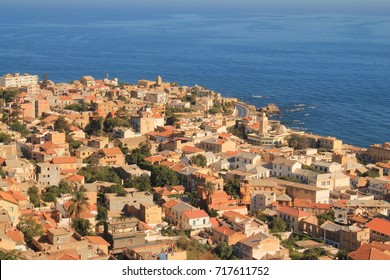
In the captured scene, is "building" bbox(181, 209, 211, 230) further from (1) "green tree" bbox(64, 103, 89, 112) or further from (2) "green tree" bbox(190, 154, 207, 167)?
(1) "green tree" bbox(64, 103, 89, 112)

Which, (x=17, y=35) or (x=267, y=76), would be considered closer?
(x=267, y=76)

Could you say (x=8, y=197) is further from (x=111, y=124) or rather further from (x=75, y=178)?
(x=111, y=124)

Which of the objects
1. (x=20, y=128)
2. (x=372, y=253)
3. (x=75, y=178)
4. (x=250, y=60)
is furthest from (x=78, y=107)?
(x=250, y=60)

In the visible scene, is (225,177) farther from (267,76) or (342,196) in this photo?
(267,76)

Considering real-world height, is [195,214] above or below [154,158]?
above

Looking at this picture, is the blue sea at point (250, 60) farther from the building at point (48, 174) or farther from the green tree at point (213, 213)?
the building at point (48, 174)
